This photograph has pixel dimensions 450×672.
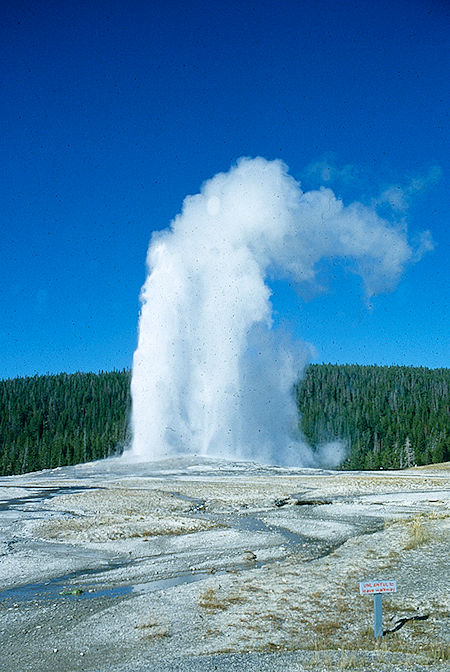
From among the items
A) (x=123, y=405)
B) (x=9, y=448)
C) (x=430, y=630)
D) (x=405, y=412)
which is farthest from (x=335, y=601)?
(x=123, y=405)

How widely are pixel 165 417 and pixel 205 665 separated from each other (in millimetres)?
92197

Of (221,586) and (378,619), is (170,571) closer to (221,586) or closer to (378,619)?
(221,586)

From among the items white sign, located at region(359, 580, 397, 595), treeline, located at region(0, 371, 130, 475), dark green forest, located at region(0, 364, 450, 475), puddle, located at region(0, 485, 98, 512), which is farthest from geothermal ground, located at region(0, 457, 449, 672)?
treeline, located at region(0, 371, 130, 475)

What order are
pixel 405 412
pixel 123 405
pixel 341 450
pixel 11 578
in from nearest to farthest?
pixel 11 578, pixel 341 450, pixel 405 412, pixel 123 405

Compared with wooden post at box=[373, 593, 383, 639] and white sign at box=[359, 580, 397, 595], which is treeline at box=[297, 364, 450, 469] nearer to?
wooden post at box=[373, 593, 383, 639]

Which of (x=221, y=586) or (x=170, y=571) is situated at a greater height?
(x=221, y=586)

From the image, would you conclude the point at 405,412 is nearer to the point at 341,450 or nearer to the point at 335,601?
the point at 341,450

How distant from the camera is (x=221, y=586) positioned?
1689 cm

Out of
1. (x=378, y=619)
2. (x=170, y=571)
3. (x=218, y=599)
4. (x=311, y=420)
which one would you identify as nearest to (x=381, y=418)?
(x=311, y=420)

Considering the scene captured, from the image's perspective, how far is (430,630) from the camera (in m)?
12.4

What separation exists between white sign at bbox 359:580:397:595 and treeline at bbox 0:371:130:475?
314 feet

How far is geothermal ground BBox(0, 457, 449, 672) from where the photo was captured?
11.6m

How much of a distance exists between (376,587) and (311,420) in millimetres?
135801

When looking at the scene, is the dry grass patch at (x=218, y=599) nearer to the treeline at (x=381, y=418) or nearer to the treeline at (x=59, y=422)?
the treeline at (x=59, y=422)
